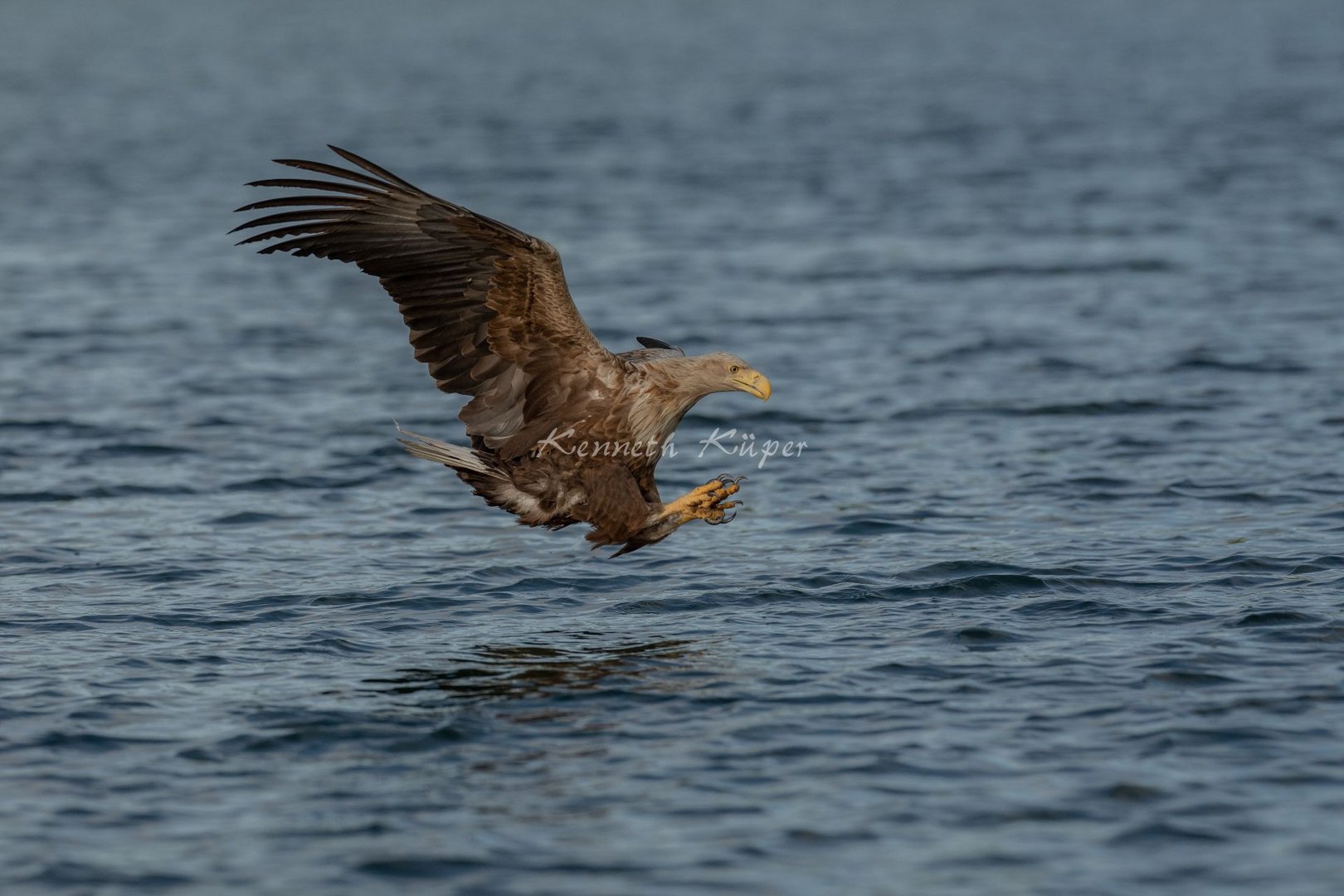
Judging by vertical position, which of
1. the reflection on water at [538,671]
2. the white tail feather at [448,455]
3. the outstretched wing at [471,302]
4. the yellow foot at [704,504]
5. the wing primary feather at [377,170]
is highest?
the wing primary feather at [377,170]

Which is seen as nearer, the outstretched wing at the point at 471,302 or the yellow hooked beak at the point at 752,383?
the outstretched wing at the point at 471,302

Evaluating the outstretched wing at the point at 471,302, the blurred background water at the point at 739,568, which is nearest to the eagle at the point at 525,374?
the outstretched wing at the point at 471,302

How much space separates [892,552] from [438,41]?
46728mm

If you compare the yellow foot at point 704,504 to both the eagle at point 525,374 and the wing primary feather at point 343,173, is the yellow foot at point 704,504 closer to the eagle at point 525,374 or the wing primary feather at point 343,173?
the eagle at point 525,374

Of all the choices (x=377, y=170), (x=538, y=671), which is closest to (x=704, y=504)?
(x=538, y=671)

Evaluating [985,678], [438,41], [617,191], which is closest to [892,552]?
[985,678]

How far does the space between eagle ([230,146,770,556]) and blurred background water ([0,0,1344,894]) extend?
0.61 m

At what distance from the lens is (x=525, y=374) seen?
7.88 meters

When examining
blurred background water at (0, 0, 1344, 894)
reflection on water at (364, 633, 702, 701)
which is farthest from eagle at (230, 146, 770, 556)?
blurred background water at (0, 0, 1344, 894)

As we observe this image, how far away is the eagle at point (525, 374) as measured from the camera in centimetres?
761

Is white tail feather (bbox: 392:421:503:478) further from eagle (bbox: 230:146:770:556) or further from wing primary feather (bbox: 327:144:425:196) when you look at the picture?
wing primary feather (bbox: 327:144:425:196)

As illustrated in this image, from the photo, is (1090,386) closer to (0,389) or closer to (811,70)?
(0,389)

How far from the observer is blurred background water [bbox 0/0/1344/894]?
587 cm

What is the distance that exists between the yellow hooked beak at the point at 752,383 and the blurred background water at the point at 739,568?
1.06 m
